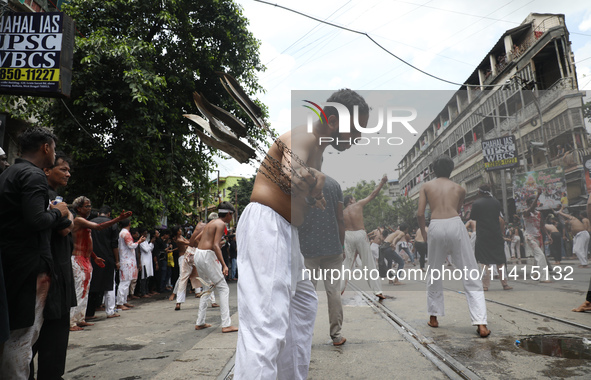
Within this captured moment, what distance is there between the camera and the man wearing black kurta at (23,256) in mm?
2225

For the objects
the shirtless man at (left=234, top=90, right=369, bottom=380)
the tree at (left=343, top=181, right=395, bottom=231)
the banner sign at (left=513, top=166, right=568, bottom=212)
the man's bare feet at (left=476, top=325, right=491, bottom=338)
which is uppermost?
the banner sign at (left=513, top=166, right=568, bottom=212)

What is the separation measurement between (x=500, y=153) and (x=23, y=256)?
4424mm

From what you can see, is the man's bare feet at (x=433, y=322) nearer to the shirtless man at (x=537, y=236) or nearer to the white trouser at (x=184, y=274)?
the shirtless man at (x=537, y=236)

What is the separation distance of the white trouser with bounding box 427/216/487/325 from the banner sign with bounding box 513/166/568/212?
3.94ft

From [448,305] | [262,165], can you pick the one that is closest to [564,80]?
[448,305]

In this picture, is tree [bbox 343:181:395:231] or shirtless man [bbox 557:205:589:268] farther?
shirtless man [bbox 557:205:589:268]

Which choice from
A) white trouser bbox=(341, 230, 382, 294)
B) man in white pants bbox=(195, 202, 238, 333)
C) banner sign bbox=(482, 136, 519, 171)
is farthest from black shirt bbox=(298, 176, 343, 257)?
white trouser bbox=(341, 230, 382, 294)

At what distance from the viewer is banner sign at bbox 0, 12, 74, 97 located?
5.85 metres

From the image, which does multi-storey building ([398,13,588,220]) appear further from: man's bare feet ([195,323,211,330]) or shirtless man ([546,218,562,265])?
man's bare feet ([195,323,211,330])

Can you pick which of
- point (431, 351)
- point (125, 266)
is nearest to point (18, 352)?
point (431, 351)

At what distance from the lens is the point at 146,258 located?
959 centimetres

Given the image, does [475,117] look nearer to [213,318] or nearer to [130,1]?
[213,318]

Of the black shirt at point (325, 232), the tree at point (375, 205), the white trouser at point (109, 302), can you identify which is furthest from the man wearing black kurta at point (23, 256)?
the white trouser at point (109, 302)

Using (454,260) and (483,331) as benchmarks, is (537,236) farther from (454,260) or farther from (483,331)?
(483,331)
